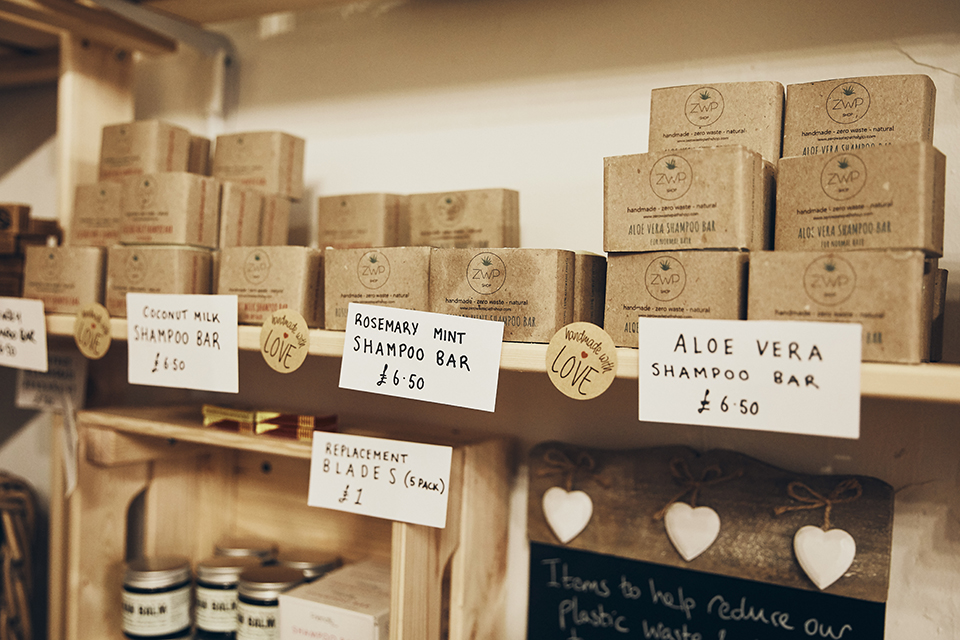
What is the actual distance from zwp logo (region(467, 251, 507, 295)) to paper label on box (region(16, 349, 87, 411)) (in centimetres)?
111

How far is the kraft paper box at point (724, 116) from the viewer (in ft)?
2.64

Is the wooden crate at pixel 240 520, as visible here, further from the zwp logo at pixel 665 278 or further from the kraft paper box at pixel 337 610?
the zwp logo at pixel 665 278

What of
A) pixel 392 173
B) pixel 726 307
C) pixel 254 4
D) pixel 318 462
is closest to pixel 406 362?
pixel 318 462

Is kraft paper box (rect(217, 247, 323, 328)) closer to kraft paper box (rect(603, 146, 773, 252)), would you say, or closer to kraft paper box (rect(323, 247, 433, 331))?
kraft paper box (rect(323, 247, 433, 331))

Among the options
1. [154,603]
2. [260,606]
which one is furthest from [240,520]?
[260,606]

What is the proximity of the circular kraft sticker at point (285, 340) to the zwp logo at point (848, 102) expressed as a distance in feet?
2.38

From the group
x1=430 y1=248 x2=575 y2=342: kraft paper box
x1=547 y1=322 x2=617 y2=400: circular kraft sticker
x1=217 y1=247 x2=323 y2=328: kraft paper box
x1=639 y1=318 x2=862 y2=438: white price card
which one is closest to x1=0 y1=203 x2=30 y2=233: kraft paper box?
x1=217 y1=247 x2=323 y2=328: kraft paper box

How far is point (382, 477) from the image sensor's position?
3.21 ft

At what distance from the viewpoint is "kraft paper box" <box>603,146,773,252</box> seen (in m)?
0.75

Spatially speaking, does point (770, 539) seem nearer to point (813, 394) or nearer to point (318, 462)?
point (813, 394)

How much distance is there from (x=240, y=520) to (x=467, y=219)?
840mm

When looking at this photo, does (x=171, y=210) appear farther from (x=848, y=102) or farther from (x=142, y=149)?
(x=848, y=102)

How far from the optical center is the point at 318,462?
101cm

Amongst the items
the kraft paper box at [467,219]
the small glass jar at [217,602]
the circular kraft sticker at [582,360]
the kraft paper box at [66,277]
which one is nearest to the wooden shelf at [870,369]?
the circular kraft sticker at [582,360]
